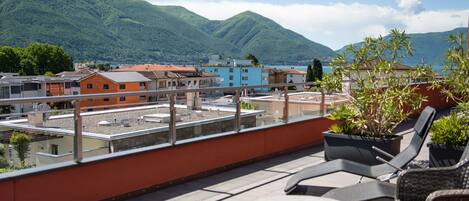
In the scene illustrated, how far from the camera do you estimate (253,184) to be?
563 centimetres

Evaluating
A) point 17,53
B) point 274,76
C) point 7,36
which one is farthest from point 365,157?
point 7,36

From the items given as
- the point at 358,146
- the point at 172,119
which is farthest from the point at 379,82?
the point at 172,119

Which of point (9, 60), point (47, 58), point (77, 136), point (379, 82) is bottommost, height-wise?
point (77, 136)

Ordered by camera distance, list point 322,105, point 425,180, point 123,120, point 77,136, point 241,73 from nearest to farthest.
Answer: point 425,180 → point 77,136 → point 123,120 → point 322,105 → point 241,73

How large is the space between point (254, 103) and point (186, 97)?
1.65 m

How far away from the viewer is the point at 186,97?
589cm

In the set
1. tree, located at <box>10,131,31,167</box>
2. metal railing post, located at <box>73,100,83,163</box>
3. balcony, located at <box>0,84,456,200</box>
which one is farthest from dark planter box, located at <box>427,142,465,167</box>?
tree, located at <box>10,131,31,167</box>

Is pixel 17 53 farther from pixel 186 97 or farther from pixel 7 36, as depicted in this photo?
pixel 186 97

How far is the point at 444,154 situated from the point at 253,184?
2.31 meters

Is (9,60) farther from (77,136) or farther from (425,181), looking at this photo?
(425,181)

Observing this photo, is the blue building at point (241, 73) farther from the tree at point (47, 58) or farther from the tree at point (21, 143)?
the tree at point (21, 143)

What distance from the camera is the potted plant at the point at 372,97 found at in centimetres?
627

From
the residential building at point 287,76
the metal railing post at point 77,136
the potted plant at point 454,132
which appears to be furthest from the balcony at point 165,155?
the residential building at point 287,76

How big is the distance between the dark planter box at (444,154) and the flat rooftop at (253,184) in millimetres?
862
